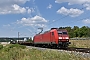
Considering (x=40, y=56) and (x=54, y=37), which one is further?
(x=54, y=37)

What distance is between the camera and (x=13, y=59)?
1647cm

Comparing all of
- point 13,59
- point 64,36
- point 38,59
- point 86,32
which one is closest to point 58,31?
point 64,36

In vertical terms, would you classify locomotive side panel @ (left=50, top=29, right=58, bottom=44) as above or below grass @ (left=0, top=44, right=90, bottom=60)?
above

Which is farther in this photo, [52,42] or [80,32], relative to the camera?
[80,32]

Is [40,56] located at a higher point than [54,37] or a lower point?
lower

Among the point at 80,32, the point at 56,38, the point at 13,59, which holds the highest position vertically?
the point at 80,32

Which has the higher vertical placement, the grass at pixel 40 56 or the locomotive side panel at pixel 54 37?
the locomotive side panel at pixel 54 37

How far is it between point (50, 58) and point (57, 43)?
61.4 ft

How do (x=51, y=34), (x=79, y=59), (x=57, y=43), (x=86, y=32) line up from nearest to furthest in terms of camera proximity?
(x=79, y=59) → (x=57, y=43) → (x=51, y=34) → (x=86, y=32)

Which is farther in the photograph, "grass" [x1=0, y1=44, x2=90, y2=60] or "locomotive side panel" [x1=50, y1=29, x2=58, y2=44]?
"locomotive side panel" [x1=50, y1=29, x2=58, y2=44]

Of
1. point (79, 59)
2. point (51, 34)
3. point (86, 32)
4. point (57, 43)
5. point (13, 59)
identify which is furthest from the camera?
point (86, 32)

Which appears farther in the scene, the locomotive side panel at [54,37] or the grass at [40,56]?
the locomotive side panel at [54,37]

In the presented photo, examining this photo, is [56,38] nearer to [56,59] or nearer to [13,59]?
[13,59]

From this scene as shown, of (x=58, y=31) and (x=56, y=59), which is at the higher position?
(x=58, y=31)
